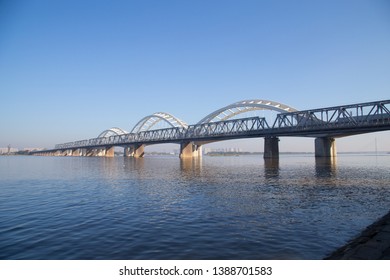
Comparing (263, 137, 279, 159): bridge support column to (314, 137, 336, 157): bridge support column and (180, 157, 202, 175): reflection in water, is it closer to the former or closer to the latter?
(314, 137, 336, 157): bridge support column

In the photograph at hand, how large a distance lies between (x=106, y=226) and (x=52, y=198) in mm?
9051

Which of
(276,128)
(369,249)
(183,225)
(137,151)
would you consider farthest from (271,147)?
(137,151)

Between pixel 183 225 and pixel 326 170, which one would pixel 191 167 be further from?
pixel 183 225

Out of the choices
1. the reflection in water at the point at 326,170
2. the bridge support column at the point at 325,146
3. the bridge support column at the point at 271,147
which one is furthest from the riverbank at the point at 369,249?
the bridge support column at the point at 325,146

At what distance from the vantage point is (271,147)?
87.6m

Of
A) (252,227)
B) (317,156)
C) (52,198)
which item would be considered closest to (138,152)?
(317,156)

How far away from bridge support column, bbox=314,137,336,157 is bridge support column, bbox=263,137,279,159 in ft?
55.1

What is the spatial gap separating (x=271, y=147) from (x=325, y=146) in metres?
21.4

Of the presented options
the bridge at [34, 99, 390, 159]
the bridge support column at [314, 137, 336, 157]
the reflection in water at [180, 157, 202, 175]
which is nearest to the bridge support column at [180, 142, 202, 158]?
the bridge at [34, 99, 390, 159]
